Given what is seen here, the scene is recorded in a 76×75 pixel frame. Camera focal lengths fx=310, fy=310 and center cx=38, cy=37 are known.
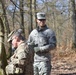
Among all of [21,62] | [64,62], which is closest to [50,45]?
[21,62]

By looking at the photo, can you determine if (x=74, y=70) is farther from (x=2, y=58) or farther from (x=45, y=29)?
(x=45, y=29)

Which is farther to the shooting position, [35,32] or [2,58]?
[2,58]

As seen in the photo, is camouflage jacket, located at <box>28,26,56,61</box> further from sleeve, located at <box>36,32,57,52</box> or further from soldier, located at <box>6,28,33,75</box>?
soldier, located at <box>6,28,33,75</box>

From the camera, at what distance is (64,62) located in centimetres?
1614

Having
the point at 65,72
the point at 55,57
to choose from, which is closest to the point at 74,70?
the point at 65,72

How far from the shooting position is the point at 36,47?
6723 millimetres

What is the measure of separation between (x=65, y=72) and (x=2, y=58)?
4811 millimetres

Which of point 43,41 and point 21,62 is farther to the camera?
point 43,41

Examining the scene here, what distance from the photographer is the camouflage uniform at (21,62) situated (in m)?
4.99

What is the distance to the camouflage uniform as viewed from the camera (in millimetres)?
4988

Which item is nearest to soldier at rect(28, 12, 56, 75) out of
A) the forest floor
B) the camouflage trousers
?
the camouflage trousers

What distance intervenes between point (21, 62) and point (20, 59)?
0.05 metres

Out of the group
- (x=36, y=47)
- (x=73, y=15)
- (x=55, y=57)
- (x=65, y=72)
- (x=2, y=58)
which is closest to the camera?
(x=36, y=47)

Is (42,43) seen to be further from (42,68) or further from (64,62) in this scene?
(64,62)
